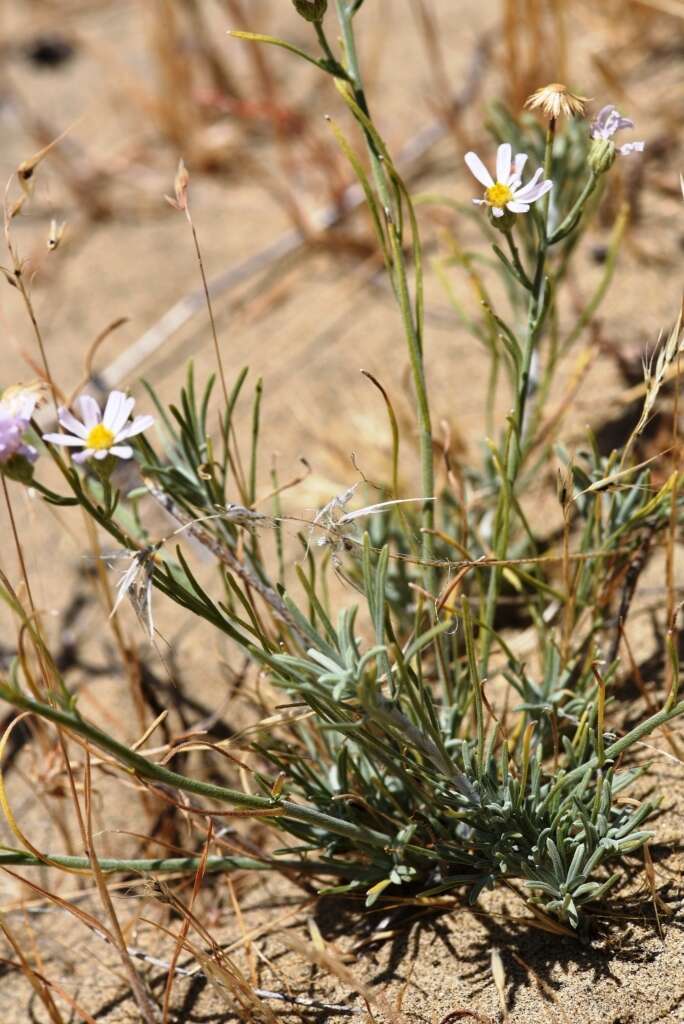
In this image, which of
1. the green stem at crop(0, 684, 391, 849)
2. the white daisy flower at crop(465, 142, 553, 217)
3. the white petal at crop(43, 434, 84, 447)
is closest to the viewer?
the green stem at crop(0, 684, 391, 849)

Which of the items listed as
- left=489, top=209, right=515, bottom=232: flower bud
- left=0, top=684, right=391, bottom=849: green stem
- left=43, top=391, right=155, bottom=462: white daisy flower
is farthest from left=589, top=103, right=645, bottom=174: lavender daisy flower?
left=0, top=684, right=391, bottom=849: green stem

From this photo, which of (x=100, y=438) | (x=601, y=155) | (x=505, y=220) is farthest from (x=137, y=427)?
(x=601, y=155)

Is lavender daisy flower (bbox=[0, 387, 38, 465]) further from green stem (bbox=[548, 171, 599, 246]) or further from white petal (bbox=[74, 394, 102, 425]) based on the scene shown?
green stem (bbox=[548, 171, 599, 246])

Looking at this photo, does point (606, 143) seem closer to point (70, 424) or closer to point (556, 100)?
point (556, 100)

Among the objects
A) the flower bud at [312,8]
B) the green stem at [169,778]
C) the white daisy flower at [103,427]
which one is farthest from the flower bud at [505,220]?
the green stem at [169,778]

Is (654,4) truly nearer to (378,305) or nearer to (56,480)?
(378,305)

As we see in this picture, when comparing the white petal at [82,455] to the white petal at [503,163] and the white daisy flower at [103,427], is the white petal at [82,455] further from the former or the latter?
the white petal at [503,163]

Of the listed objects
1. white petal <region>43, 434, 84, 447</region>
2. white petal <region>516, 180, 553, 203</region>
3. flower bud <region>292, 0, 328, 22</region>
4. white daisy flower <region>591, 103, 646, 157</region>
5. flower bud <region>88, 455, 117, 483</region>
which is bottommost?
flower bud <region>88, 455, 117, 483</region>

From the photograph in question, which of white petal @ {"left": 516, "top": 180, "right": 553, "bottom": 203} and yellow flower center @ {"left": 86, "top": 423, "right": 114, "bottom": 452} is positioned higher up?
white petal @ {"left": 516, "top": 180, "right": 553, "bottom": 203}
